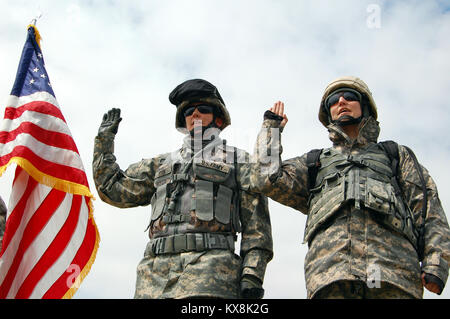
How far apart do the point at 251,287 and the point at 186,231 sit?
2.95 feet

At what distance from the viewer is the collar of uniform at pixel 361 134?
7160 mm

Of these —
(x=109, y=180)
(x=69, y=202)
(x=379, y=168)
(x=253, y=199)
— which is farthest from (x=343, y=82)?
(x=69, y=202)

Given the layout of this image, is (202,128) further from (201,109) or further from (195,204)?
(195,204)

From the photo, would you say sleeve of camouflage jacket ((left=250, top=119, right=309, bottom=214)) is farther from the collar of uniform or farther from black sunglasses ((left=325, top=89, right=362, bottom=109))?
black sunglasses ((left=325, top=89, right=362, bottom=109))

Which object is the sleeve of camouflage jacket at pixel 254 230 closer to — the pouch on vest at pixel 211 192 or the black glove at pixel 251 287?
the black glove at pixel 251 287

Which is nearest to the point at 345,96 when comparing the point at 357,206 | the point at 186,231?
the point at 357,206

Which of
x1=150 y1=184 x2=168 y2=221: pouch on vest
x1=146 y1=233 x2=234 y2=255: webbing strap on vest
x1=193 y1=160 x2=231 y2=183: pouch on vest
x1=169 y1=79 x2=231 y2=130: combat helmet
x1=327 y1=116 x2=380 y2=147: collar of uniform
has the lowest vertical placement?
x1=146 y1=233 x2=234 y2=255: webbing strap on vest

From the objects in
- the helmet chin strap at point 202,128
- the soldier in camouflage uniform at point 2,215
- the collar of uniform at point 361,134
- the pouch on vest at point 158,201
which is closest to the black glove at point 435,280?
the collar of uniform at point 361,134

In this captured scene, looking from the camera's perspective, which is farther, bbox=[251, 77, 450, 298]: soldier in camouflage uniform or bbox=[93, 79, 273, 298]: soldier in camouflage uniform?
bbox=[93, 79, 273, 298]: soldier in camouflage uniform

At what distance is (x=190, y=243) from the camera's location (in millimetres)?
6715

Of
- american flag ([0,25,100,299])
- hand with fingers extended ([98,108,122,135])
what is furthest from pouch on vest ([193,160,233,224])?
american flag ([0,25,100,299])

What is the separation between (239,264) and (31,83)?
4.06 metres

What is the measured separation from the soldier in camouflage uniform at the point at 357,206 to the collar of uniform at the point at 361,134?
11 millimetres

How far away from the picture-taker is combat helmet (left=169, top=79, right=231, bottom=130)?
7918 mm
